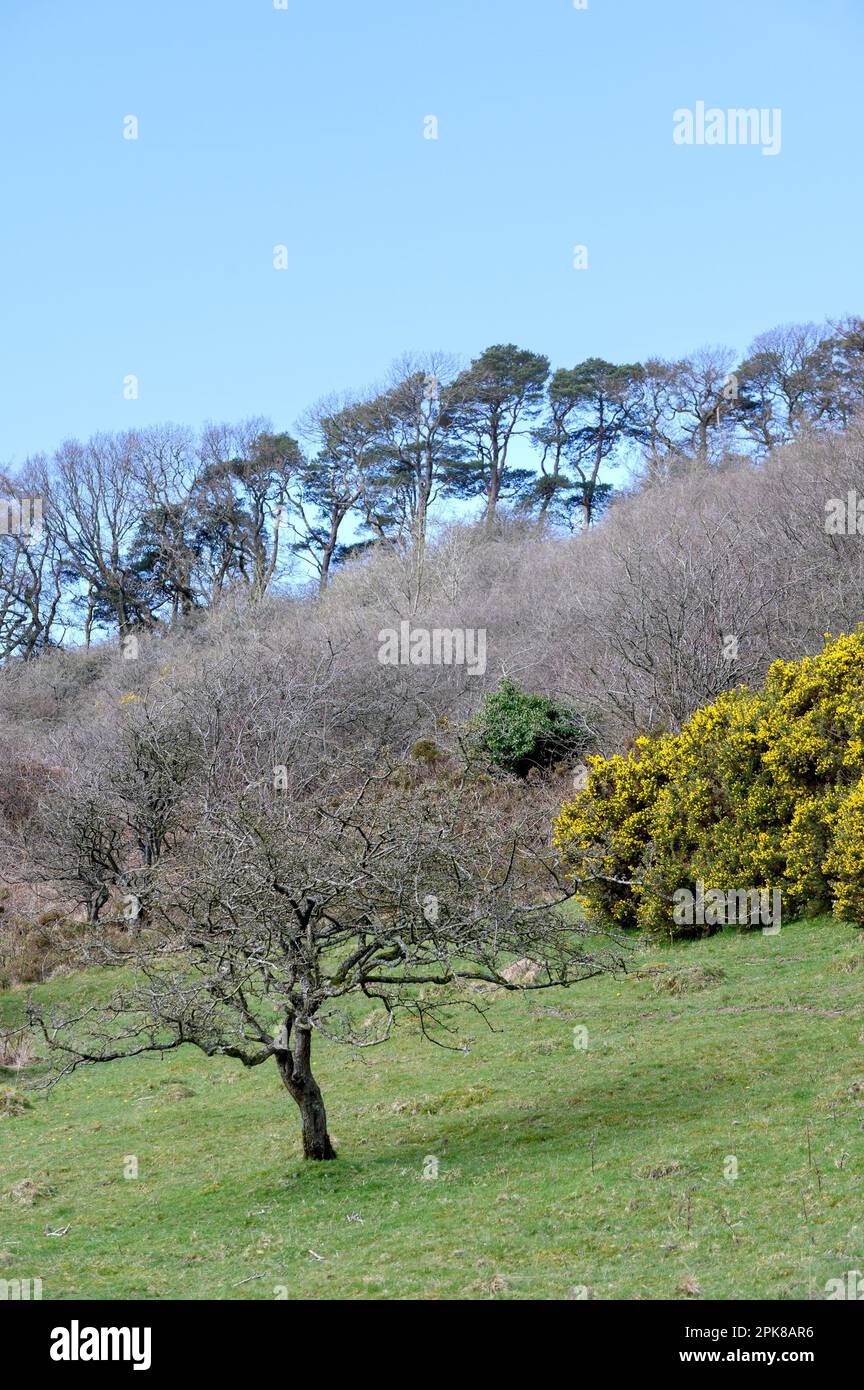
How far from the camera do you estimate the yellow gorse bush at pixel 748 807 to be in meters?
20.0

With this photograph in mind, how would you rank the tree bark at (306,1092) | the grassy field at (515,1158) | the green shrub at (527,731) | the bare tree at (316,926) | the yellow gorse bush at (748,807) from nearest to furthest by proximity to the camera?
the grassy field at (515,1158) < the bare tree at (316,926) < the tree bark at (306,1092) < the yellow gorse bush at (748,807) < the green shrub at (527,731)

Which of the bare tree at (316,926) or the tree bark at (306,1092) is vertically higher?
the bare tree at (316,926)

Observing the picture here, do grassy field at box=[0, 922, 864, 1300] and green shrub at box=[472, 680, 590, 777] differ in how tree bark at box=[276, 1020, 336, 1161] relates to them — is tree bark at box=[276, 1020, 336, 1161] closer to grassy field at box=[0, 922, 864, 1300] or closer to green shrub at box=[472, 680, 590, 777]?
grassy field at box=[0, 922, 864, 1300]

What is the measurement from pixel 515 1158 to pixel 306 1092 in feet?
7.61

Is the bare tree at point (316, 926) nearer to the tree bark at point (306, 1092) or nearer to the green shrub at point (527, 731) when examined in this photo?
the tree bark at point (306, 1092)

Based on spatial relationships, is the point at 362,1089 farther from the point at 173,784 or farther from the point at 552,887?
the point at 173,784

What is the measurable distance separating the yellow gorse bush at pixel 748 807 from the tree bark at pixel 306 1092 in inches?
291

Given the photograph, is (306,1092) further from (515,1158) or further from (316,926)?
(515,1158)

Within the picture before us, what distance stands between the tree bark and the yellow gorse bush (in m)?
7.39

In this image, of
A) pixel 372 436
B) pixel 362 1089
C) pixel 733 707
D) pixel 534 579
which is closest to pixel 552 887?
pixel 733 707

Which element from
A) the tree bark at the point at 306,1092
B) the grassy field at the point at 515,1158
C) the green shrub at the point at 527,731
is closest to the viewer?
the grassy field at the point at 515,1158

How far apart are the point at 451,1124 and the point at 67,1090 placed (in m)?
7.68

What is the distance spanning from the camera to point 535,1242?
984cm

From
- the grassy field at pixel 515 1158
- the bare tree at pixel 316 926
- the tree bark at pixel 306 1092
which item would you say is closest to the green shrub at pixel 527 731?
the grassy field at pixel 515 1158
